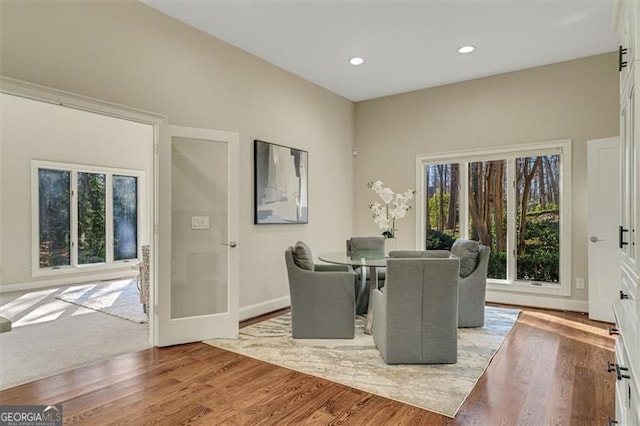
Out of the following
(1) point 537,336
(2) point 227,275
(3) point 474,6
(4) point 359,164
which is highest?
(3) point 474,6

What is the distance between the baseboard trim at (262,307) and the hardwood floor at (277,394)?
3.18 feet

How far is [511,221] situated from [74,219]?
7207 millimetres

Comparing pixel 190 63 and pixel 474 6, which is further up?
pixel 474 6

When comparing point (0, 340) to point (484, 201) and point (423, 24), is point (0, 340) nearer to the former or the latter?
point (423, 24)

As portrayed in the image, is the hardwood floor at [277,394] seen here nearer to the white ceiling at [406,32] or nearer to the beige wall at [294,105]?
the beige wall at [294,105]

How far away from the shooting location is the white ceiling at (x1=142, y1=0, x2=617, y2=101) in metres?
3.29

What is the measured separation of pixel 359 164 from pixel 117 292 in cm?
438

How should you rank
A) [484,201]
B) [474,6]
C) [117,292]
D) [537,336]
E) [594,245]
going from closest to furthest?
[474,6], [537,336], [594,245], [484,201], [117,292]

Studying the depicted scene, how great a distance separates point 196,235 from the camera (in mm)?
3516

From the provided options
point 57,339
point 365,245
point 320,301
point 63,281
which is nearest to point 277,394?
point 320,301

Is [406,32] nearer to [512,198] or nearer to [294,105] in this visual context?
[294,105]

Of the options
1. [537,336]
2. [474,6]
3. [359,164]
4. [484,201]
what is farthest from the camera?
[359,164]

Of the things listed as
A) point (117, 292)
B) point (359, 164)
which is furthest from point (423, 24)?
point (117, 292)

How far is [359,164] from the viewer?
6137 millimetres
